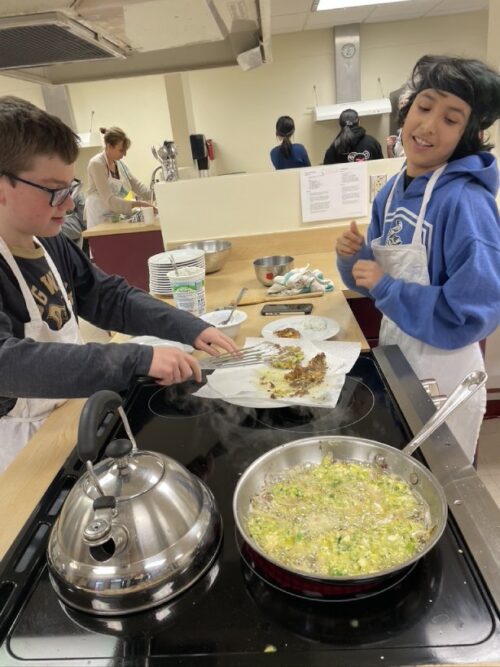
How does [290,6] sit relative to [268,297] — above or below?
above

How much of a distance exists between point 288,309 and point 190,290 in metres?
0.34

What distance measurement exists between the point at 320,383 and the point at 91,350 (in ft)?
1.73

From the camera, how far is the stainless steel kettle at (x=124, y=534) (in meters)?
0.59

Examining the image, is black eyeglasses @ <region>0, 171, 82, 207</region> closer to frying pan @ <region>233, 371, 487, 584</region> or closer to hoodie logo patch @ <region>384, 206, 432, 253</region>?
frying pan @ <region>233, 371, 487, 584</region>

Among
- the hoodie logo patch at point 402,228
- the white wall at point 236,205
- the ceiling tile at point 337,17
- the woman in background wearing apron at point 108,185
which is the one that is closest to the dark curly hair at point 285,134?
the woman in background wearing apron at point 108,185

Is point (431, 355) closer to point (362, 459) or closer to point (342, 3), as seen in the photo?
point (362, 459)

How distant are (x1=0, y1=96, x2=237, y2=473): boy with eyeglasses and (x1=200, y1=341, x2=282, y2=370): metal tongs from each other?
34 mm

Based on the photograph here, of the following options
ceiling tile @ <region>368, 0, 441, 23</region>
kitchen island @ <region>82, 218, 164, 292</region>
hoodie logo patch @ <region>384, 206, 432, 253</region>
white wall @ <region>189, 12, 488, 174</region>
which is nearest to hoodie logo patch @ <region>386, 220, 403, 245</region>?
hoodie logo patch @ <region>384, 206, 432, 253</region>

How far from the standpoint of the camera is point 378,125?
5.65 meters

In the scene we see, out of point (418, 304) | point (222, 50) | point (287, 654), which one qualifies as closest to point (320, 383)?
point (418, 304)

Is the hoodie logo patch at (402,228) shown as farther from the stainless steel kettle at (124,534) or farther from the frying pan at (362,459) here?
the stainless steel kettle at (124,534)

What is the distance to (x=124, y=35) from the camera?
1144mm

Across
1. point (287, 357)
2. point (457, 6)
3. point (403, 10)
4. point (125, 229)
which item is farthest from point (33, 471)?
point (457, 6)

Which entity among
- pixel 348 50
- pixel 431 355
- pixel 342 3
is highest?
pixel 342 3
